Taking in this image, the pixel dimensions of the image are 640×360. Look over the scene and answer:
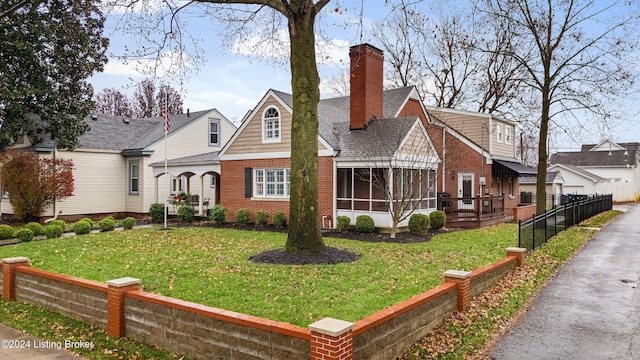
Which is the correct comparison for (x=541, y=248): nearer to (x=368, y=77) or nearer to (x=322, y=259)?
(x=322, y=259)

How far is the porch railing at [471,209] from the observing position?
63.0 feet

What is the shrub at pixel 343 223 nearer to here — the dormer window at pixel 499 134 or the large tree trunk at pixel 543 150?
the large tree trunk at pixel 543 150

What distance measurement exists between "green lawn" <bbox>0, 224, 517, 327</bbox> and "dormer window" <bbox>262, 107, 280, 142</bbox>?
216 inches

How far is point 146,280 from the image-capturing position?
28.7 ft

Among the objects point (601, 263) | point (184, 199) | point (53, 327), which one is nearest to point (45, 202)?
point (184, 199)

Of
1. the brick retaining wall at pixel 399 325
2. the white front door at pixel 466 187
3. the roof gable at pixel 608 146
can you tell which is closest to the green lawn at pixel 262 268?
the brick retaining wall at pixel 399 325

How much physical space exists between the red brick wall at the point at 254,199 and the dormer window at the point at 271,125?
1.04m

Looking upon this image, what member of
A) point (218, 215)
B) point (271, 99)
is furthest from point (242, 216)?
point (271, 99)

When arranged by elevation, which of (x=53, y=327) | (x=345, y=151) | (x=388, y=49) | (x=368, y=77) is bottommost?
(x=53, y=327)

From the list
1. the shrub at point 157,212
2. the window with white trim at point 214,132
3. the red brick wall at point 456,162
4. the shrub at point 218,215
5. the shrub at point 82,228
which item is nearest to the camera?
the shrub at point 82,228

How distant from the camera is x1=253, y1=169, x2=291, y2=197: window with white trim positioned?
64.0 ft

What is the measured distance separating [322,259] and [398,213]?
20.5ft

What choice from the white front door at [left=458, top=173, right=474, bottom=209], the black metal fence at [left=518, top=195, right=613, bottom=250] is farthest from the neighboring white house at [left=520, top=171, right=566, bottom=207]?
the white front door at [left=458, top=173, right=474, bottom=209]

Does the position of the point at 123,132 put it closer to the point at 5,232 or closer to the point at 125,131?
the point at 125,131
